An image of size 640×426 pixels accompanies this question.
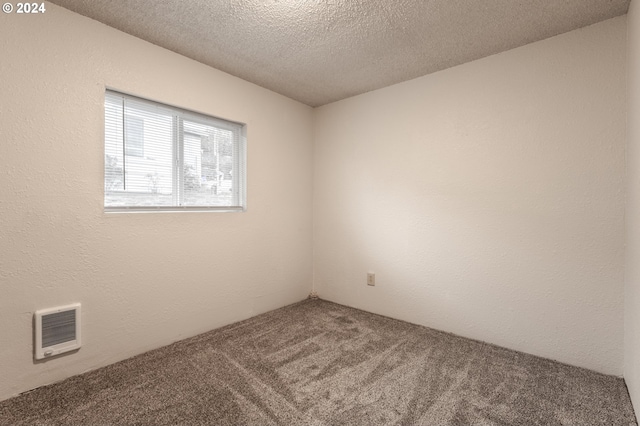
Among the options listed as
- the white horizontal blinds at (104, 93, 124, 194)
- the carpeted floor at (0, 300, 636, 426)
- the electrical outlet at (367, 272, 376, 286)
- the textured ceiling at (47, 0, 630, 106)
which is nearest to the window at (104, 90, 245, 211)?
the white horizontal blinds at (104, 93, 124, 194)

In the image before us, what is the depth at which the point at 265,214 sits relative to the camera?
9.43 feet

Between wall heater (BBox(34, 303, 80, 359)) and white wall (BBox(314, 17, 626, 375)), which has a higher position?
white wall (BBox(314, 17, 626, 375))

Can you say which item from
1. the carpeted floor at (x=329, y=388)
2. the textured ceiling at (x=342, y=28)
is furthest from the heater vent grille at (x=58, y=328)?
the textured ceiling at (x=342, y=28)

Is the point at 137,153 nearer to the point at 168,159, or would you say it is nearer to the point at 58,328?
the point at 168,159

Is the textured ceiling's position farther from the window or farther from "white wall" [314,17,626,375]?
the window

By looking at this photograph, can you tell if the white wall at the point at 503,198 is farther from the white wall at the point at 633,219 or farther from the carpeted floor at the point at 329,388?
the carpeted floor at the point at 329,388

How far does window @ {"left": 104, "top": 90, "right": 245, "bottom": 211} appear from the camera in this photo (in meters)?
2.00

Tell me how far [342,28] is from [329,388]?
2170 millimetres

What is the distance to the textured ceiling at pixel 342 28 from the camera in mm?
1691

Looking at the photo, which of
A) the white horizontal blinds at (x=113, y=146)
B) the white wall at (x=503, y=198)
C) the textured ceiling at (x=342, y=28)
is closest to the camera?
the textured ceiling at (x=342, y=28)

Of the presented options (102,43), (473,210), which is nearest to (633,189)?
(473,210)

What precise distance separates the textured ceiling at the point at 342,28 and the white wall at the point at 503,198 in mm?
214

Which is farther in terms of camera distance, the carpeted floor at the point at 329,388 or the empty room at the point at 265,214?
the empty room at the point at 265,214

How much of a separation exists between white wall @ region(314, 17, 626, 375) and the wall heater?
2.20m
